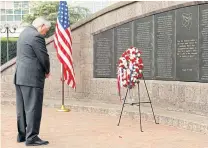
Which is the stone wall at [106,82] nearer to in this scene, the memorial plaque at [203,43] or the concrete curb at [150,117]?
the memorial plaque at [203,43]

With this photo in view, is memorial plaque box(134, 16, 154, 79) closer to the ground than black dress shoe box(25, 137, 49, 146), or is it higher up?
higher up

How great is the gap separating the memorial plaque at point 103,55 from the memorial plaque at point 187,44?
2464 millimetres

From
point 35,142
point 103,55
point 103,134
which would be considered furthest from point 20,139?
point 103,55

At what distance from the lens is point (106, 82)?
38.2ft

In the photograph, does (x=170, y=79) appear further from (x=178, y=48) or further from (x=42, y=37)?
(x=42, y=37)

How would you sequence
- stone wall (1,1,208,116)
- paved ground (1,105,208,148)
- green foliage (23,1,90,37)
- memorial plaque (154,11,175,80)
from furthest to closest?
green foliage (23,1,90,37) < memorial plaque (154,11,175,80) < stone wall (1,1,208,116) < paved ground (1,105,208,148)

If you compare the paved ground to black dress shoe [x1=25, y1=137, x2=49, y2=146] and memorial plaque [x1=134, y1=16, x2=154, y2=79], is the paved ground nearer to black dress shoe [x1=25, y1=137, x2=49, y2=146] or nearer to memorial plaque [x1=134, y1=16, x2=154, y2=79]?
black dress shoe [x1=25, y1=137, x2=49, y2=146]

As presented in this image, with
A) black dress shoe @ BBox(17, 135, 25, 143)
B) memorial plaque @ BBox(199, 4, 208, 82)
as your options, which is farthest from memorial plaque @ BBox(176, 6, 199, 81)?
black dress shoe @ BBox(17, 135, 25, 143)

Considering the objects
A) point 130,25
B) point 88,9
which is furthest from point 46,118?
point 88,9

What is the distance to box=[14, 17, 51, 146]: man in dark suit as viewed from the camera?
20.9 feet

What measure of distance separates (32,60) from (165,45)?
425 centimetres

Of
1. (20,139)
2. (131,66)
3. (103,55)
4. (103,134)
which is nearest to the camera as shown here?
(20,139)

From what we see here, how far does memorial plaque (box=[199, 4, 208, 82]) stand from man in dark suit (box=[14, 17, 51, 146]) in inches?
144

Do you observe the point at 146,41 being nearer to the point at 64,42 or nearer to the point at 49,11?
the point at 64,42
